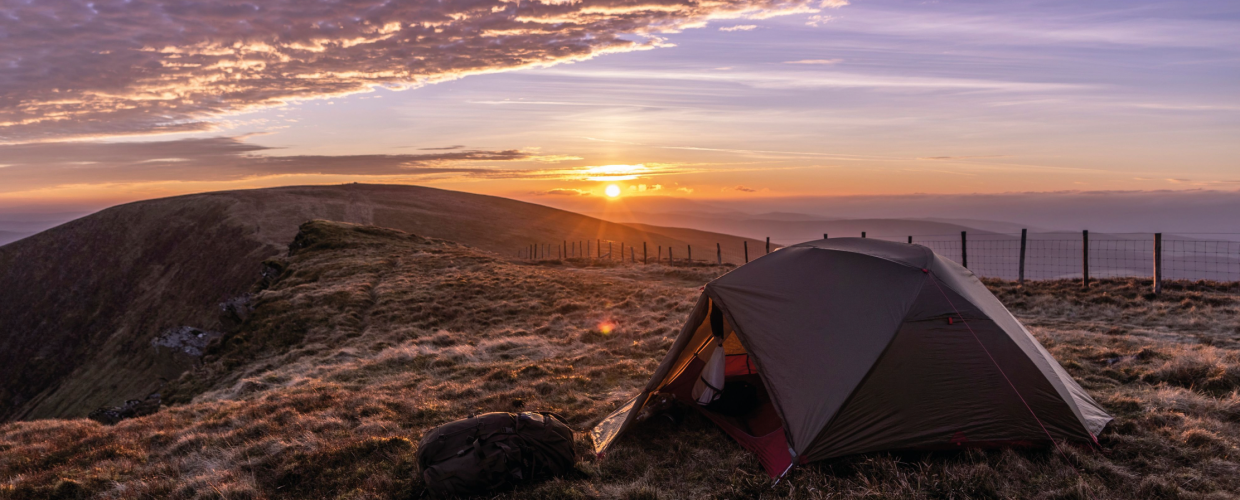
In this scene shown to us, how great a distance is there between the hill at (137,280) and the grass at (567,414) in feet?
38.5

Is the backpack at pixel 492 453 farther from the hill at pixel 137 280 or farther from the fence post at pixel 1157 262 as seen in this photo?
the hill at pixel 137 280

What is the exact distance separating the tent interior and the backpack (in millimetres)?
2160

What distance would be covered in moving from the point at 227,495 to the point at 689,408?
5.81 metres

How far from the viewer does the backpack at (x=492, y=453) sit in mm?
6031

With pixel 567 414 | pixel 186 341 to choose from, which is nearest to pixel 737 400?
pixel 567 414

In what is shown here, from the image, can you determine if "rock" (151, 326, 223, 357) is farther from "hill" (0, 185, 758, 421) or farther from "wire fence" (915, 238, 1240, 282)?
"wire fence" (915, 238, 1240, 282)

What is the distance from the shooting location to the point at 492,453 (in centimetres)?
618

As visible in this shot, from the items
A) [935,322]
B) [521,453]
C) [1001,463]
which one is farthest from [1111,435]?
[521,453]

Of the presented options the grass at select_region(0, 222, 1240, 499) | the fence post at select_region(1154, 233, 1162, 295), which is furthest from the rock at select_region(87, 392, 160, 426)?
the fence post at select_region(1154, 233, 1162, 295)

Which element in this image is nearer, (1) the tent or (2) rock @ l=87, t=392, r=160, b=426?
(1) the tent

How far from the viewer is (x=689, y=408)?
8414 millimetres

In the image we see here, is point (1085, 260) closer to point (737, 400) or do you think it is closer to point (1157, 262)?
point (1157, 262)

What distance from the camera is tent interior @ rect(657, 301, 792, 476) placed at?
682 cm

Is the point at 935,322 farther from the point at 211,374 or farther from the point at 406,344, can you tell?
the point at 211,374
